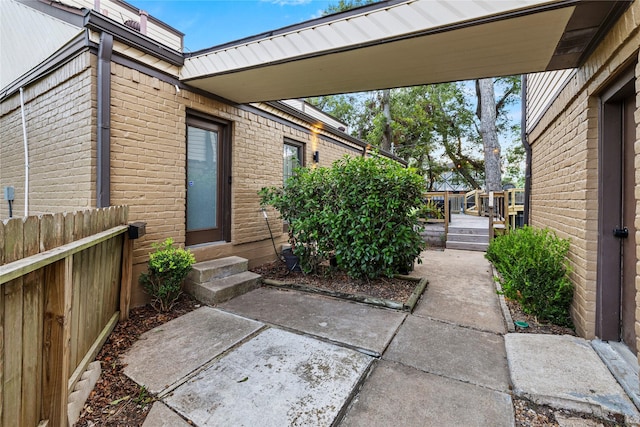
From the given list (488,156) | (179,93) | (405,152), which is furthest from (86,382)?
(405,152)

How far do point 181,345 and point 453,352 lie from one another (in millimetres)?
2355

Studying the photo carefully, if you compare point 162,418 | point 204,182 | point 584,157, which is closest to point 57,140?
point 204,182

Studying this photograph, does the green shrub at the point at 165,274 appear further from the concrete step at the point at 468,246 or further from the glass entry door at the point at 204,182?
the concrete step at the point at 468,246

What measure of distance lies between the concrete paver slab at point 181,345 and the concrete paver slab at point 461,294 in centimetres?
205

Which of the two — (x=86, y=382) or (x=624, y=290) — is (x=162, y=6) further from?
(x=624, y=290)

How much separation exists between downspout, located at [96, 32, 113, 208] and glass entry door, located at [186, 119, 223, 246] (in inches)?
45.4

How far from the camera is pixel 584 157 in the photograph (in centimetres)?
260

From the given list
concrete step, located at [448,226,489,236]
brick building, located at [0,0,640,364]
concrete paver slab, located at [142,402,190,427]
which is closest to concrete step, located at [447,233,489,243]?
concrete step, located at [448,226,489,236]

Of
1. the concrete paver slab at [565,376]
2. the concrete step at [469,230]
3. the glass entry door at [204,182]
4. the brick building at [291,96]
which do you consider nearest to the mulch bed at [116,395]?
the brick building at [291,96]

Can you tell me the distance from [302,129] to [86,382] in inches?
222

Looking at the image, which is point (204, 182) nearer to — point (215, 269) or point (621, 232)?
point (215, 269)

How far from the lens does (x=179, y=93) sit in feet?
12.7

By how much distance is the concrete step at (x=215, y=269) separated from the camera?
3.74m

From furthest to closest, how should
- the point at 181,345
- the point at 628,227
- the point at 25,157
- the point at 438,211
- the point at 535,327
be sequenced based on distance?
the point at 438,211
the point at 25,157
the point at 535,327
the point at 181,345
the point at 628,227
